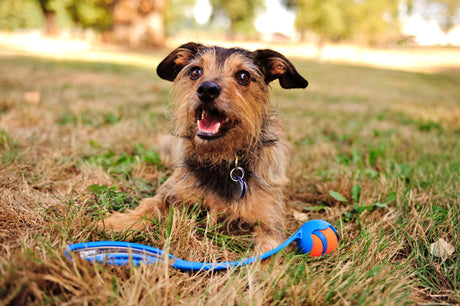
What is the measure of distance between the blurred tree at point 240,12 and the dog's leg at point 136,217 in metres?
53.5

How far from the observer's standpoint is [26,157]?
3025mm

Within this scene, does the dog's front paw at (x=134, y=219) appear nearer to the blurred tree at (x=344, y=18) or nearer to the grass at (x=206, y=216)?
the grass at (x=206, y=216)

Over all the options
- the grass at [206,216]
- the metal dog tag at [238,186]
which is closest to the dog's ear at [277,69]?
the grass at [206,216]

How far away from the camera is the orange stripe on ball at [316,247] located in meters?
1.96

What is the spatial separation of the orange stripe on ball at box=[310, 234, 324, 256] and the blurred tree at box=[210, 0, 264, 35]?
177 ft

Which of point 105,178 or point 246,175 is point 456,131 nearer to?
point 246,175

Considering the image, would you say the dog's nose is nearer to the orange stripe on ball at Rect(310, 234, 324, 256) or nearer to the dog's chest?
the dog's chest

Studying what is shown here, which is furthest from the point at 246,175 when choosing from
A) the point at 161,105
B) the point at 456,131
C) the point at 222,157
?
the point at 456,131

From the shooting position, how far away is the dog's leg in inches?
81.5

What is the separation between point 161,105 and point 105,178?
394 cm

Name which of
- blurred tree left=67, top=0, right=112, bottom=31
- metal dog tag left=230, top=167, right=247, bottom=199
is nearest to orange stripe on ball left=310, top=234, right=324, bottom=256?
metal dog tag left=230, top=167, right=247, bottom=199

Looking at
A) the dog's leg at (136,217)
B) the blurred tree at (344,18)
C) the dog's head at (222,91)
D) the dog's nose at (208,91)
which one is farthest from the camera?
the blurred tree at (344,18)

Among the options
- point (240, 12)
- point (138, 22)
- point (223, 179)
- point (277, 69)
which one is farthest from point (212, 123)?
point (240, 12)

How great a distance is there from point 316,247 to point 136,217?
1.34 meters
